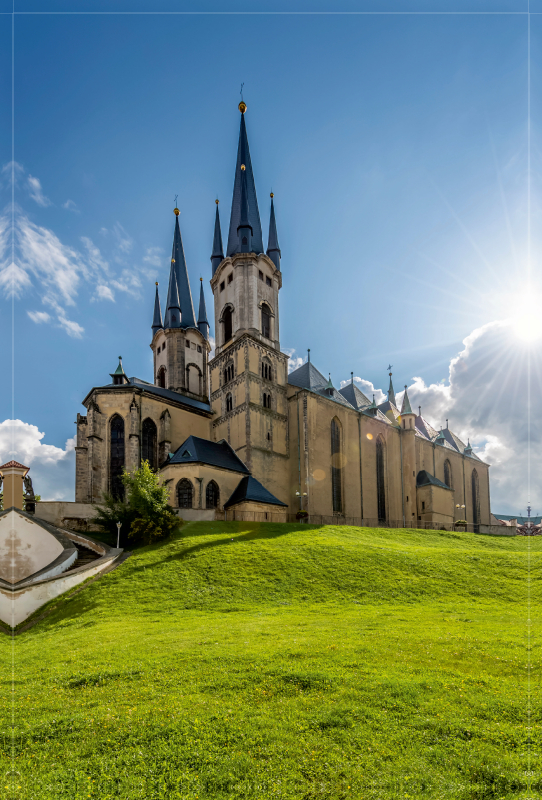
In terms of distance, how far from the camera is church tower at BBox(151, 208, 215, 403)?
193 ft

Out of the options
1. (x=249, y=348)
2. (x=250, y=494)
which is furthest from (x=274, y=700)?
(x=249, y=348)

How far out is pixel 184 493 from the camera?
3766 centimetres

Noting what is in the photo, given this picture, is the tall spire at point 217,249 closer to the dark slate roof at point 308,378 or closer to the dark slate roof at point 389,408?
the dark slate roof at point 308,378

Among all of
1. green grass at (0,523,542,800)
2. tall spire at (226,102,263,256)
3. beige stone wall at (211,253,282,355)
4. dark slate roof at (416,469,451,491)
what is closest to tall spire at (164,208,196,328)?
beige stone wall at (211,253,282,355)

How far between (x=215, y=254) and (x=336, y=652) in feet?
173

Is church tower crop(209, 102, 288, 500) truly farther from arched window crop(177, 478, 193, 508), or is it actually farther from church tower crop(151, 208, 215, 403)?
church tower crop(151, 208, 215, 403)

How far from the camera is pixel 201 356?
61.7 metres

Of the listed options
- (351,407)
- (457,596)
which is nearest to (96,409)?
(351,407)

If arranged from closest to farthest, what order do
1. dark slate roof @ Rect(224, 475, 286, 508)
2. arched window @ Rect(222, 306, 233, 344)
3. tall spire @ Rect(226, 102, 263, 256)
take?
dark slate roof @ Rect(224, 475, 286, 508), arched window @ Rect(222, 306, 233, 344), tall spire @ Rect(226, 102, 263, 256)

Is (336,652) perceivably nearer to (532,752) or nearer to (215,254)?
(532,752)

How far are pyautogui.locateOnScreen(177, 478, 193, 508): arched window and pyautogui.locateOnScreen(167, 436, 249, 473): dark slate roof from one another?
1570mm

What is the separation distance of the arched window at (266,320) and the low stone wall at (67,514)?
23.1 meters

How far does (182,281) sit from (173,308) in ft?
14.8

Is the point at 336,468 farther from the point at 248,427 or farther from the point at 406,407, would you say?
the point at 406,407
